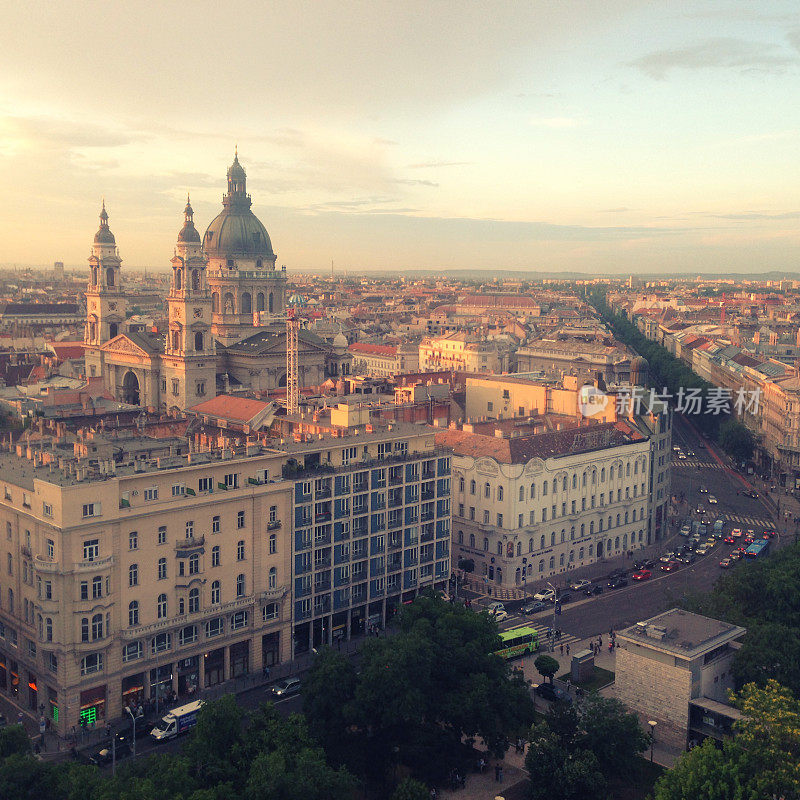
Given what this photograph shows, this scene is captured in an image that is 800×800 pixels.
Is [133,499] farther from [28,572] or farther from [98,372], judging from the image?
[98,372]

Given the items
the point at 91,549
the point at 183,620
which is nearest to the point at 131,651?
the point at 183,620

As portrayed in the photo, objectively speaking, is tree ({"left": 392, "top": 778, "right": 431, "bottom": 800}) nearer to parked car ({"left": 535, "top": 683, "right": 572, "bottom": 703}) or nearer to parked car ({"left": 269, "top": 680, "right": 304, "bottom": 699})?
Result: parked car ({"left": 269, "top": 680, "right": 304, "bottom": 699})

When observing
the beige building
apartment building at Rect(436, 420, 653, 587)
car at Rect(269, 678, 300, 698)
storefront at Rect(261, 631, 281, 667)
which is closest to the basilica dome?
the beige building

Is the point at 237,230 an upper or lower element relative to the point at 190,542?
upper

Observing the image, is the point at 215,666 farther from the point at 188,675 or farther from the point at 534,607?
the point at 534,607

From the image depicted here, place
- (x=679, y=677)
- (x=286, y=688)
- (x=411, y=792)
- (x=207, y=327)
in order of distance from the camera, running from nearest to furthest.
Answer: (x=411, y=792) → (x=679, y=677) → (x=286, y=688) → (x=207, y=327)

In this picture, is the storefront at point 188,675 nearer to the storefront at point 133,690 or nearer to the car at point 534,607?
the storefront at point 133,690

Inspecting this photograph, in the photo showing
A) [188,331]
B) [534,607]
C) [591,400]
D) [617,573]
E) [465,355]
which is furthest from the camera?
[465,355]
